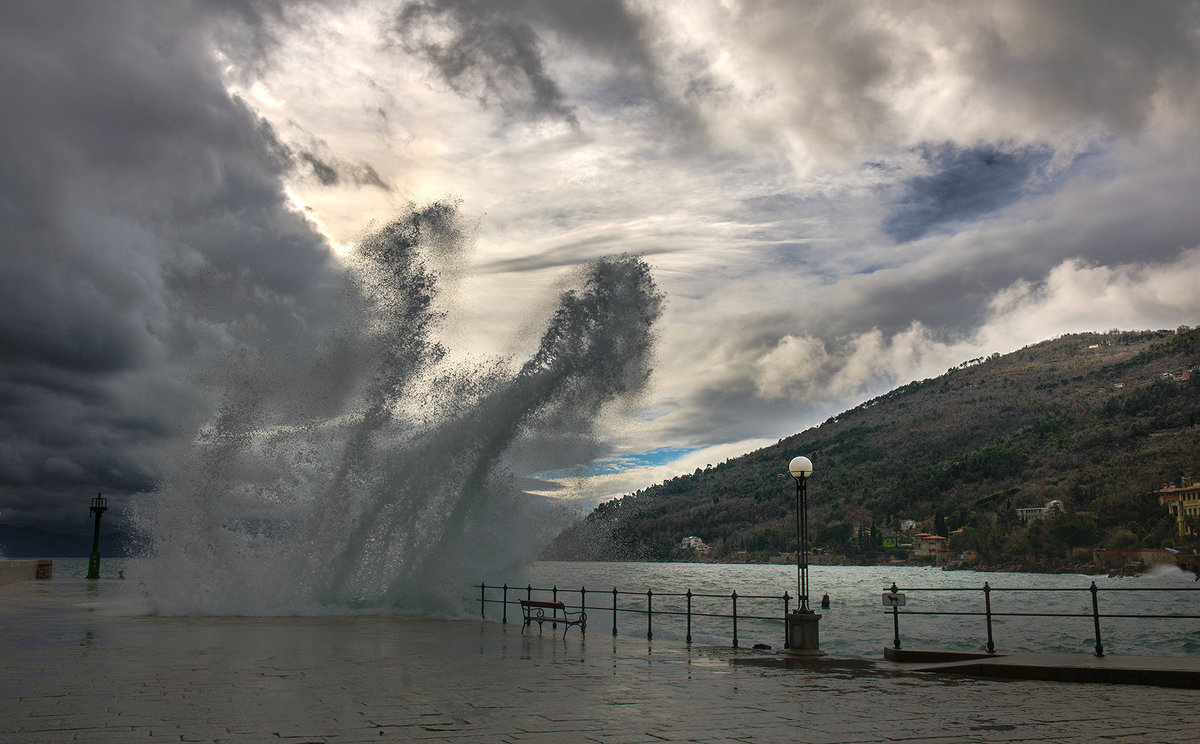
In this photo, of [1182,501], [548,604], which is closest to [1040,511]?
[1182,501]

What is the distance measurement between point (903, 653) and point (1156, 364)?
8217 inches

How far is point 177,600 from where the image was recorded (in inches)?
878

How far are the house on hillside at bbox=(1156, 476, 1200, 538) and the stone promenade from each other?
13460 centimetres

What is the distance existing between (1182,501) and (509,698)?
143131mm

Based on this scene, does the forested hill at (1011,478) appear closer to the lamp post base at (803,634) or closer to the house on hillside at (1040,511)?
the house on hillside at (1040,511)

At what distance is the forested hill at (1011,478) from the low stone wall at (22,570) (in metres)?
76.0

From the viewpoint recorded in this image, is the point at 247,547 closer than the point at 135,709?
No

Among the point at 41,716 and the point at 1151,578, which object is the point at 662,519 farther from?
the point at 41,716

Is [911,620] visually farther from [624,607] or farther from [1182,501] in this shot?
[1182,501]

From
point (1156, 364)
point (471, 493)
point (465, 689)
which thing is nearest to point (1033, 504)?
point (1156, 364)

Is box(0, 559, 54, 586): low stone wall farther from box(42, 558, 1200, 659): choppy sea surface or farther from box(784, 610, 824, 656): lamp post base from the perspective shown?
box(784, 610, 824, 656): lamp post base

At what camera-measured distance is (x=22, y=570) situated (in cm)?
4406

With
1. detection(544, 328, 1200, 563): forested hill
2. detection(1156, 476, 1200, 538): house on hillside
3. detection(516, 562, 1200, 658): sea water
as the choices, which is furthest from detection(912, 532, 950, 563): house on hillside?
detection(516, 562, 1200, 658): sea water

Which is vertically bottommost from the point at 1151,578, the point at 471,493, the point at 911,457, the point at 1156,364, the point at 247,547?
the point at 1151,578
